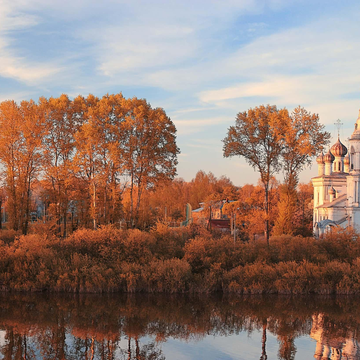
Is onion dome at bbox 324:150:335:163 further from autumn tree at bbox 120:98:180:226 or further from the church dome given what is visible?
autumn tree at bbox 120:98:180:226

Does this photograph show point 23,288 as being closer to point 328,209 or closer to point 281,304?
point 281,304

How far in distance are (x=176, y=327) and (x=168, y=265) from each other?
5.59 metres

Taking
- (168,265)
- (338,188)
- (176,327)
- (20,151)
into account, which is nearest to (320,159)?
(338,188)

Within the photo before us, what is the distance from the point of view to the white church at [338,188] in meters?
48.0

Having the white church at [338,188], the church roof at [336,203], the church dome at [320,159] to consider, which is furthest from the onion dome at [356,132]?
the church dome at [320,159]

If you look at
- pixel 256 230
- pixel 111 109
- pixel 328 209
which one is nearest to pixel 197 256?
pixel 111 109

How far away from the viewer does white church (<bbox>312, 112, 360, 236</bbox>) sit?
4797cm

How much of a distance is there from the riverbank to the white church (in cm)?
1887

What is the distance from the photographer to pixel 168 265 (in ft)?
74.4

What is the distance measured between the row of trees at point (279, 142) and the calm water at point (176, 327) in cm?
1161

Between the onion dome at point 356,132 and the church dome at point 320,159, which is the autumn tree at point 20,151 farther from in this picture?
the church dome at point 320,159

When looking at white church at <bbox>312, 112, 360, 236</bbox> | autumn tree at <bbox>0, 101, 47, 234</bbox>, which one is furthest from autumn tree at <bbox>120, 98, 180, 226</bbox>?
white church at <bbox>312, 112, 360, 236</bbox>

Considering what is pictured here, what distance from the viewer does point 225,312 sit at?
63.5ft

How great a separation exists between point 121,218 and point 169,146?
248 inches
